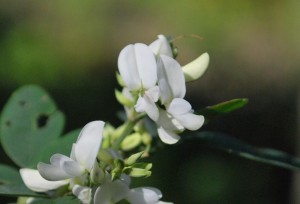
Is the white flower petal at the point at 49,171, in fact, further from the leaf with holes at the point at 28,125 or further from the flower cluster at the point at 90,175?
the leaf with holes at the point at 28,125

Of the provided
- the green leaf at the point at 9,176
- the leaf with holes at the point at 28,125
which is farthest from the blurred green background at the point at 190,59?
the green leaf at the point at 9,176

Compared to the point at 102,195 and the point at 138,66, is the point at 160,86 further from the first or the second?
the point at 102,195

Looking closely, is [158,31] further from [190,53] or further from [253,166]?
[253,166]

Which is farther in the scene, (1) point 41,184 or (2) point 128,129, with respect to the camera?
(2) point 128,129

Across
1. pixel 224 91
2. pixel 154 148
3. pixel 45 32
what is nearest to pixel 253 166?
pixel 224 91

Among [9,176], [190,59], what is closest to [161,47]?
[9,176]

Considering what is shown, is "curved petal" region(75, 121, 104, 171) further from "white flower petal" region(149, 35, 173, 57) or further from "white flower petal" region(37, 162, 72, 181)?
"white flower petal" region(149, 35, 173, 57)

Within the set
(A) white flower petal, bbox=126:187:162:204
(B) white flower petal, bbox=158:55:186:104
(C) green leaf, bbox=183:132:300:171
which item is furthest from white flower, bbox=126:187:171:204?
(C) green leaf, bbox=183:132:300:171

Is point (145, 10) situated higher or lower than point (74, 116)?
higher
